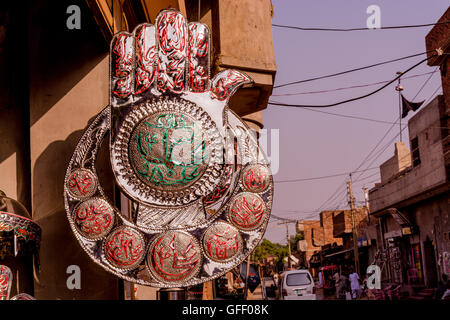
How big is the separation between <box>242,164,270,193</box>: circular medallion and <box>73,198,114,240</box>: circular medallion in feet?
3.10

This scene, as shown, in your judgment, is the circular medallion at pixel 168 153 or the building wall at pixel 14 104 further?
the building wall at pixel 14 104

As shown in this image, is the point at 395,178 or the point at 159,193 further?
the point at 395,178

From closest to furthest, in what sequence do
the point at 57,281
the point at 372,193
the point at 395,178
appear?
the point at 57,281, the point at 395,178, the point at 372,193

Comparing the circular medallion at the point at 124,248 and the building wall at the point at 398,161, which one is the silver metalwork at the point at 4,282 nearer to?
the circular medallion at the point at 124,248

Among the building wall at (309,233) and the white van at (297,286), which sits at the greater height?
the building wall at (309,233)

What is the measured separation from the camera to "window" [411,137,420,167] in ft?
65.9

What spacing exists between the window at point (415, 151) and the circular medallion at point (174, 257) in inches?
711

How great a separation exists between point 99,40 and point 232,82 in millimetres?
2323

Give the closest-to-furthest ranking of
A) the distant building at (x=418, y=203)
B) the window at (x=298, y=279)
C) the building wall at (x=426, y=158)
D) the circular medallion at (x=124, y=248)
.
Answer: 1. the circular medallion at (x=124, y=248)
2. the window at (x=298, y=279)
3. the building wall at (x=426, y=158)
4. the distant building at (x=418, y=203)

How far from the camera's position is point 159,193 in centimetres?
364

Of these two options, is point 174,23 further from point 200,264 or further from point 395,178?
point 395,178

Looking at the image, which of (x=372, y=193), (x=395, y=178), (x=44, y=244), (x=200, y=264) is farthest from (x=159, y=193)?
(x=372, y=193)

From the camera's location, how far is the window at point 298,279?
16.4 m

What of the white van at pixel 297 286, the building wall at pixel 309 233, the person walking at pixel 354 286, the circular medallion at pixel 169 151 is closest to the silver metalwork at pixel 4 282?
the circular medallion at pixel 169 151
